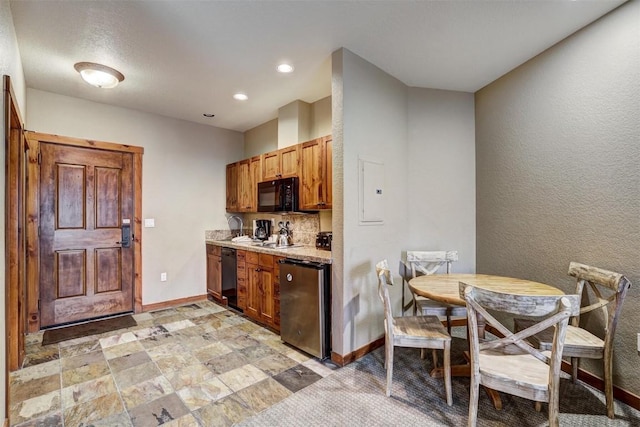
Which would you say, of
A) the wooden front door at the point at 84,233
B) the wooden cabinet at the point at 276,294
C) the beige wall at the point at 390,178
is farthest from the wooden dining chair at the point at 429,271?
the wooden front door at the point at 84,233

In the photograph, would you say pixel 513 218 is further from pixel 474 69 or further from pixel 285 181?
pixel 285 181

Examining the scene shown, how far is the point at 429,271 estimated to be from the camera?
10.5 ft

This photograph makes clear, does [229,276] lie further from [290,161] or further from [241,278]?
[290,161]

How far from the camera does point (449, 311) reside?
103 inches

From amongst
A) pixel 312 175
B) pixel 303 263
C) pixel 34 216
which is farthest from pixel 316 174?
pixel 34 216

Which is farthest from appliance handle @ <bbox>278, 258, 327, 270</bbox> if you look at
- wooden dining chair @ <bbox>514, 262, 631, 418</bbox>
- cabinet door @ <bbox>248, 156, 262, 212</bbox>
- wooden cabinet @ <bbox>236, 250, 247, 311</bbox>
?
wooden dining chair @ <bbox>514, 262, 631, 418</bbox>

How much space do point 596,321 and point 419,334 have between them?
Answer: 139 cm

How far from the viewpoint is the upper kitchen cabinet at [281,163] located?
359cm

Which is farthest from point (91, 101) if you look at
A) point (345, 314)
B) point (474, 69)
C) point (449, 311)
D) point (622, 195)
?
point (622, 195)

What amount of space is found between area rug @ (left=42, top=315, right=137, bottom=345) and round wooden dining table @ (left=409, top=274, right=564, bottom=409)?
3.41m

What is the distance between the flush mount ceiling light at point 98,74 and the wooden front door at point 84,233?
1140 millimetres

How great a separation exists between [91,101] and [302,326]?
150 inches

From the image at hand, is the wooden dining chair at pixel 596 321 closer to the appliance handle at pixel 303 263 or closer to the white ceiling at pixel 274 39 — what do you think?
the appliance handle at pixel 303 263

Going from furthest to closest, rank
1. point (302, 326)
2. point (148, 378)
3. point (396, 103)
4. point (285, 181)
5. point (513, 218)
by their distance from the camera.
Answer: point (285, 181)
point (396, 103)
point (513, 218)
point (302, 326)
point (148, 378)
